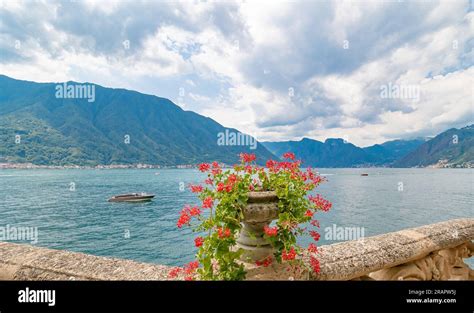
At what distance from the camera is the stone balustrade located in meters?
2.26

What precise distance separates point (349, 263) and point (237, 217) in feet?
4.11

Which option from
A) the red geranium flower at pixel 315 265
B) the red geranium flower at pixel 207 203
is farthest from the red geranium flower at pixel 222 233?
Answer: the red geranium flower at pixel 315 265

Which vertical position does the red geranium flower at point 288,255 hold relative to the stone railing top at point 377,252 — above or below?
above

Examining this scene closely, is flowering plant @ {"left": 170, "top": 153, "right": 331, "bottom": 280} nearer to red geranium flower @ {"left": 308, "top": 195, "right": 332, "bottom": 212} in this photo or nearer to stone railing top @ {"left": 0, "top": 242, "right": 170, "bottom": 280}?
red geranium flower @ {"left": 308, "top": 195, "right": 332, "bottom": 212}

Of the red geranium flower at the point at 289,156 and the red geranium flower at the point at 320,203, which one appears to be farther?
the red geranium flower at the point at 289,156

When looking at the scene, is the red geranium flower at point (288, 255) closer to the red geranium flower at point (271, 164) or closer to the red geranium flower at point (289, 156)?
the red geranium flower at point (271, 164)

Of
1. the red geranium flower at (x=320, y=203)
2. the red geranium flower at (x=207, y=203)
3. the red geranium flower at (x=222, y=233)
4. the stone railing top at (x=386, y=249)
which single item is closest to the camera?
the red geranium flower at (x=222, y=233)

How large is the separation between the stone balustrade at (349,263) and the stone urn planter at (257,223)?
132 millimetres

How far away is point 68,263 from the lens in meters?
2.44

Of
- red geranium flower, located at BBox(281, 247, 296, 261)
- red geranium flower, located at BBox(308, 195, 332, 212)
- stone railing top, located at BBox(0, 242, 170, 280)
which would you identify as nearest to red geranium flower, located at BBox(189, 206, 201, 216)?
stone railing top, located at BBox(0, 242, 170, 280)

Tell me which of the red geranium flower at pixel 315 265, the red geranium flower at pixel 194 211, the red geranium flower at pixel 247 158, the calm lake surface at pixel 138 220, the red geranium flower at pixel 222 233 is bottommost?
the calm lake surface at pixel 138 220

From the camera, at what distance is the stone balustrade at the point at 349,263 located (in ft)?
7.43
